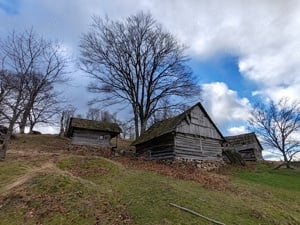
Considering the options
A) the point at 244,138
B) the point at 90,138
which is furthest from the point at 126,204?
the point at 244,138

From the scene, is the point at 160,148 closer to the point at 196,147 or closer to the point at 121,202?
the point at 196,147

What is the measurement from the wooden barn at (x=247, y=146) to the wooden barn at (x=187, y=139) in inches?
616

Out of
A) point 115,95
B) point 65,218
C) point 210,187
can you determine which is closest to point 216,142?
point 210,187

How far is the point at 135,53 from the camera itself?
33.0m

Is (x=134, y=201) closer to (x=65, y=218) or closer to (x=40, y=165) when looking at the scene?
(x=65, y=218)

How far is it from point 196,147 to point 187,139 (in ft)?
4.57

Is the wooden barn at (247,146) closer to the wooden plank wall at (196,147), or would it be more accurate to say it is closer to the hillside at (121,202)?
the wooden plank wall at (196,147)

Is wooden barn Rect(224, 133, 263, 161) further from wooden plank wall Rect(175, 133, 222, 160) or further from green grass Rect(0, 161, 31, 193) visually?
green grass Rect(0, 161, 31, 193)

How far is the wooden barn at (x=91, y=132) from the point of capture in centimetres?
2759

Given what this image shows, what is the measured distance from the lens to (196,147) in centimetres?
2280

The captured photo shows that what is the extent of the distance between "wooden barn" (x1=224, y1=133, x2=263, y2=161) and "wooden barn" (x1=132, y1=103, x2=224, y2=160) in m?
15.6

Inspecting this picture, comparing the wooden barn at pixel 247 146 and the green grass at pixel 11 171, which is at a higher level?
the wooden barn at pixel 247 146

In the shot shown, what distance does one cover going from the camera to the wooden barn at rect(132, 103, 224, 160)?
21.4 m

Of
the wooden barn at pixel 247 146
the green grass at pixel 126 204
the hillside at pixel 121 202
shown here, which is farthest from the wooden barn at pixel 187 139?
the wooden barn at pixel 247 146
